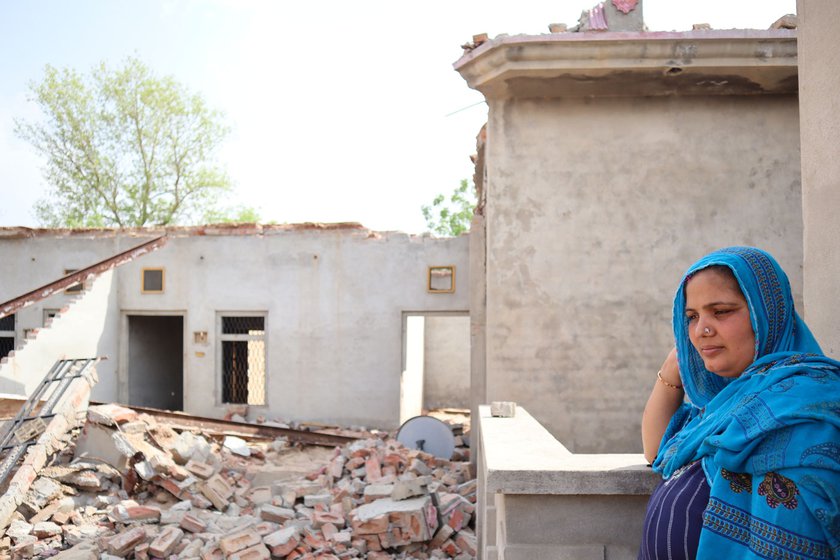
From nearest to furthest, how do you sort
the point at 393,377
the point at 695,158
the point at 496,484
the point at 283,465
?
the point at 496,484 < the point at 695,158 < the point at 283,465 < the point at 393,377

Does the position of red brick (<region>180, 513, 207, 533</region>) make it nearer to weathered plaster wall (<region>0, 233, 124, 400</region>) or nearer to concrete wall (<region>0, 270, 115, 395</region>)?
concrete wall (<region>0, 270, 115, 395</region>)

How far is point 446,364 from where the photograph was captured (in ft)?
55.4

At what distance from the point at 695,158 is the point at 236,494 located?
6.35 m

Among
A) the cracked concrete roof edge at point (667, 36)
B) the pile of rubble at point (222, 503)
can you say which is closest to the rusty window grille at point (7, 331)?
the pile of rubble at point (222, 503)

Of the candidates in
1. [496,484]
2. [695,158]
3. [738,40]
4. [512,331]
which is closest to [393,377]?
[512,331]

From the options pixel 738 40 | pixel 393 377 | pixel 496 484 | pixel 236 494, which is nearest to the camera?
pixel 496 484

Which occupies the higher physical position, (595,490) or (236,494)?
(595,490)

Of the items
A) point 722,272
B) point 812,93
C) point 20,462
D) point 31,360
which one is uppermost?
point 812,93

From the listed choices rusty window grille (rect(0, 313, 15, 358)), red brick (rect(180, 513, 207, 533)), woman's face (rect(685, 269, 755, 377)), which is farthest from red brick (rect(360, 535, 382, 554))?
rusty window grille (rect(0, 313, 15, 358))

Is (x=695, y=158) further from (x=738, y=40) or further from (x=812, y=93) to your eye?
(x=812, y=93)

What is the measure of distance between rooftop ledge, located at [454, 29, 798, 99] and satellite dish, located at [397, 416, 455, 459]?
4901 millimetres

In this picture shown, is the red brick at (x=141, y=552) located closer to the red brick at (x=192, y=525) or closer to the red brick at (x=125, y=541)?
the red brick at (x=125, y=541)

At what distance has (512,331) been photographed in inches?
264

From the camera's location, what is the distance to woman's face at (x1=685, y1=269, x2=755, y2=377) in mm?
1615
